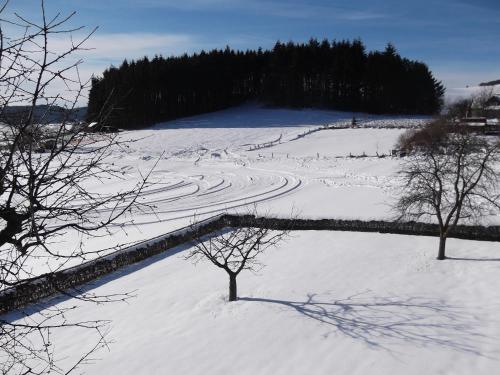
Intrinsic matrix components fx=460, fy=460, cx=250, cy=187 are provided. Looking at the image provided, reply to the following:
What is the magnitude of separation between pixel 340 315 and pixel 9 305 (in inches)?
478

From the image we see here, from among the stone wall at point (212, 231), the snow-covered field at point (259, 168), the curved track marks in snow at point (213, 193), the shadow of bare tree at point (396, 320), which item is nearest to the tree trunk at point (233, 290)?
the shadow of bare tree at point (396, 320)

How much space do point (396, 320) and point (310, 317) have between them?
2.82 meters

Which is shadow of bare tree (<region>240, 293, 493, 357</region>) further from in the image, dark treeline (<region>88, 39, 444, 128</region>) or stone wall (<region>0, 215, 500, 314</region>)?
dark treeline (<region>88, 39, 444, 128</region>)

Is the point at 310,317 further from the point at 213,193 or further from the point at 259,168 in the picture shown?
the point at 259,168

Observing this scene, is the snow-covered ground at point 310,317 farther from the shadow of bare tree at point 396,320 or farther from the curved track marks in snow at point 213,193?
the curved track marks in snow at point 213,193

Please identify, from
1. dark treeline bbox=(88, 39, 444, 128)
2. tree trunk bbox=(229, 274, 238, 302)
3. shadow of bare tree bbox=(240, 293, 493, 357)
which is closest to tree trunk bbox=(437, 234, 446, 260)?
shadow of bare tree bbox=(240, 293, 493, 357)

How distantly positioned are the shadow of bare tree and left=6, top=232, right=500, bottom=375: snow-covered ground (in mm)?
37

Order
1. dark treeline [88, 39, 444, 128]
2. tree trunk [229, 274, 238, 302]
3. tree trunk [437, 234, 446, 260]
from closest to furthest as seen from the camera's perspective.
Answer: tree trunk [229, 274, 238, 302] < tree trunk [437, 234, 446, 260] < dark treeline [88, 39, 444, 128]

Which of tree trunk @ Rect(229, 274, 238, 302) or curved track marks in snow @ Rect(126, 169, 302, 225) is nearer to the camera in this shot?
tree trunk @ Rect(229, 274, 238, 302)

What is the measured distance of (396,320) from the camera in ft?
49.9

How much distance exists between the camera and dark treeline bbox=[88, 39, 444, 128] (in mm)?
87375

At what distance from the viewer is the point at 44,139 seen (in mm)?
4062

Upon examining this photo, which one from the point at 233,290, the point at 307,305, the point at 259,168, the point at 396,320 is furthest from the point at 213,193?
the point at 396,320

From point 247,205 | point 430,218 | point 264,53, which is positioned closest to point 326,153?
point 247,205
